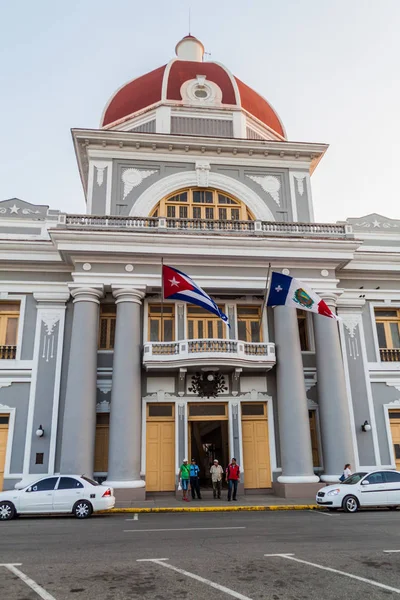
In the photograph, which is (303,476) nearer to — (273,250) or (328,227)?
(273,250)

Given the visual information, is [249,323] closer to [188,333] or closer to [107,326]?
[188,333]

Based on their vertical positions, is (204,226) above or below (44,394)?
above

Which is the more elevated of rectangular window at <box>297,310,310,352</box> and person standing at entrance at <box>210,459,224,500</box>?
rectangular window at <box>297,310,310,352</box>

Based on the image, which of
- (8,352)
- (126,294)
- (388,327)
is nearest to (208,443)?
(126,294)

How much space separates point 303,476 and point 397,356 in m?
7.53

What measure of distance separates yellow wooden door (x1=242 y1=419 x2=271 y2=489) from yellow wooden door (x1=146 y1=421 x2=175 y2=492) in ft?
9.74

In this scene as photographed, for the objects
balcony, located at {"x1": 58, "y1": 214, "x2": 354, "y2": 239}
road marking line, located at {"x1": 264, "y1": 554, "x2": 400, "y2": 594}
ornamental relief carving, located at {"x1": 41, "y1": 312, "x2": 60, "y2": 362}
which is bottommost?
road marking line, located at {"x1": 264, "y1": 554, "x2": 400, "y2": 594}

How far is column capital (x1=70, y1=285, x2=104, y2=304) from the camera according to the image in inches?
804

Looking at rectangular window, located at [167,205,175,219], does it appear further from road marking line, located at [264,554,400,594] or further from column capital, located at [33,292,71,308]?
road marking line, located at [264,554,400,594]

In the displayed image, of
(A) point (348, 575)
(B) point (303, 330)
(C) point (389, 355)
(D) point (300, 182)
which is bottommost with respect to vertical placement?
(A) point (348, 575)

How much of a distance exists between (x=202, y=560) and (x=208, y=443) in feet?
46.9

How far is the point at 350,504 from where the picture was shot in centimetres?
1549

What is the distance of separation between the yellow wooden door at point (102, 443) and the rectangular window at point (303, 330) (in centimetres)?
891

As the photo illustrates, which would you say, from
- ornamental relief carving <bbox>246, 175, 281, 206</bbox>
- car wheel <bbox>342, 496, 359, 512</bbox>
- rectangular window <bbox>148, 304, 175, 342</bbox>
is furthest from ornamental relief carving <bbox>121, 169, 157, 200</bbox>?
car wheel <bbox>342, 496, 359, 512</bbox>
